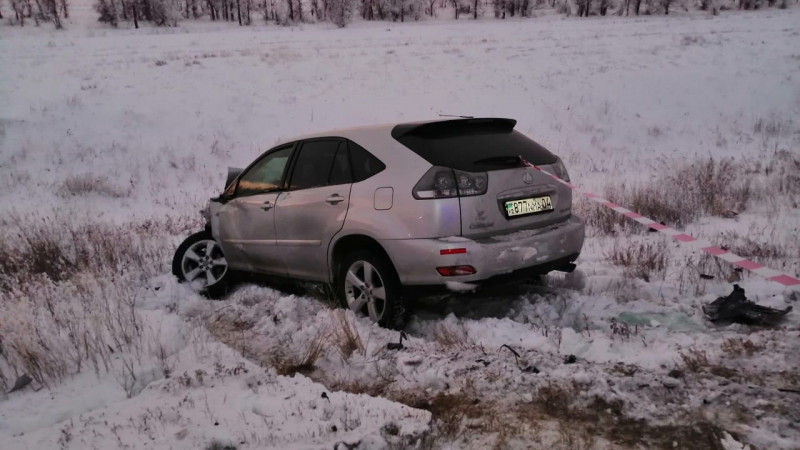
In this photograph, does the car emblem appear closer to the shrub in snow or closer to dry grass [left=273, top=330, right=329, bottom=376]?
dry grass [left=273, top=330, right=329, bottom=376]

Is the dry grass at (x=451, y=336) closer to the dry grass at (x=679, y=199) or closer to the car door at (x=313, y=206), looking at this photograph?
the car door at (x=313, y=206)

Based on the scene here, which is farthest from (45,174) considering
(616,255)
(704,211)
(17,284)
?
(704,211)

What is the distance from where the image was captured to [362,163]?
13.9ft

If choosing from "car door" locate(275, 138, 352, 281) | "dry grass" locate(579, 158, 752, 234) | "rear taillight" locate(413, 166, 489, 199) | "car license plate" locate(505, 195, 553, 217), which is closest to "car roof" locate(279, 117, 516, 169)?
"rear taillight" locate(413, 166, 489, 199)

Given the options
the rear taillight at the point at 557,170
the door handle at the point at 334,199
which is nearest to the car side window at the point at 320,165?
the door handle at the point at 334,199

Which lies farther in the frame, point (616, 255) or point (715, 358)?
point (616, 255)

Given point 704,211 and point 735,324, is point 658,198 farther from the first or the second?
point 735,324

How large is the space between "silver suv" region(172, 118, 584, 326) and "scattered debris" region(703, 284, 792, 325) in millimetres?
1095

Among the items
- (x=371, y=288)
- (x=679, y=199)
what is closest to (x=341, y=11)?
(x=679, y=199)

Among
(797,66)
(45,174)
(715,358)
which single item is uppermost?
(797,66)

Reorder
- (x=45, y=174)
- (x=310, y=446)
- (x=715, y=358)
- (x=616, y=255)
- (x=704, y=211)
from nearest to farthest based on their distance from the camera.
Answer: (x=310, y=446)
(x=715, y=358)
(x=616, y=255)
(x=704, y=211)
(x=45, y=174)

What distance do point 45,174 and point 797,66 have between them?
83.8ft

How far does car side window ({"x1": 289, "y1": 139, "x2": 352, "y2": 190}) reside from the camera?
175 inches

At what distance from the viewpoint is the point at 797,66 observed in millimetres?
19875
